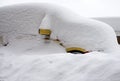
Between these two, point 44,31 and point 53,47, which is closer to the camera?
point 53,47

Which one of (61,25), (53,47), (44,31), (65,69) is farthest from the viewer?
(61,25)

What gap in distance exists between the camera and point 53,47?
184 inches

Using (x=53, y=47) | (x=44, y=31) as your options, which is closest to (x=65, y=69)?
(x=53, y=47)

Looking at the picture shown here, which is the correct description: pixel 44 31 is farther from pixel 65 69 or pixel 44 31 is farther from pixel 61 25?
pixel 65 69

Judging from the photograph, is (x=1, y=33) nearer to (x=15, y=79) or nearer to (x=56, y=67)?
(x=15, y=79)

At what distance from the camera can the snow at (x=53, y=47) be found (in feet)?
9.26

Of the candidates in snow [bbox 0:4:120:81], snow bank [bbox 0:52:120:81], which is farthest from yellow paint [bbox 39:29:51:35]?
snow bank [bbox 0:52:120:81]

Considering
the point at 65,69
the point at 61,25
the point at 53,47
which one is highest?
the point at 61,25

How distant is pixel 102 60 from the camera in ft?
9.37

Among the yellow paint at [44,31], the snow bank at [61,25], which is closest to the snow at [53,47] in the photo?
the snow bank at [61,25]

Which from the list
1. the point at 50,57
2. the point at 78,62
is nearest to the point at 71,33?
the point at 50,57

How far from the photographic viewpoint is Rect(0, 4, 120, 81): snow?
282 centimetres

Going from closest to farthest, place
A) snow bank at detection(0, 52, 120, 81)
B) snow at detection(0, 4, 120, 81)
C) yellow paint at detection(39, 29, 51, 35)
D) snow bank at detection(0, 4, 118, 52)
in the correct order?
snow bank at detection(0, 52, 120, 81), snow at detection(0, 4, 120, 81), snow bank at detection(0, 4, 118, 52), yellow paint at detection(39, 29, 51, 35)

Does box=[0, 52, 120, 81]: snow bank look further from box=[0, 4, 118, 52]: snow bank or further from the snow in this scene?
box=[0, 4, 118, 52]: snow bank
